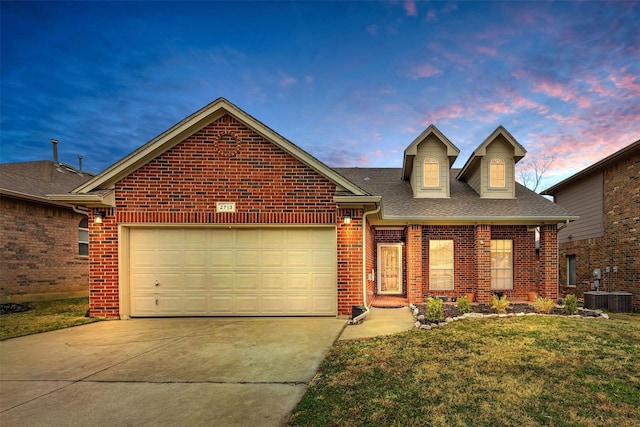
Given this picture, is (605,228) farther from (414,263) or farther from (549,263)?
(414,263)

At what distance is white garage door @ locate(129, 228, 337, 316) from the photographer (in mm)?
8477

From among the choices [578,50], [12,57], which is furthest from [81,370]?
[578,50]

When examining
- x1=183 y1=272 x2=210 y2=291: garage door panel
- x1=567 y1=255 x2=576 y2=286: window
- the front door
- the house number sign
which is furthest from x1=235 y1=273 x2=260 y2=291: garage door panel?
x1=567 y1=255 x2=576 y2=286: window

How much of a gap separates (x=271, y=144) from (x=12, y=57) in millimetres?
12862

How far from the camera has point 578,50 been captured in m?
12.0

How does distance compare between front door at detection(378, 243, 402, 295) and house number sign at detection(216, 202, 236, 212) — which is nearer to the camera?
house number sign at detection(216, 202, 236, 212)

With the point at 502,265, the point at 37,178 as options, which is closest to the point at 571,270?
the point at 502,265

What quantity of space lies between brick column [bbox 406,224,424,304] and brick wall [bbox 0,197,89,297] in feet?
47.1

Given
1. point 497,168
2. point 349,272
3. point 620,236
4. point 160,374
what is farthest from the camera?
point 497,168

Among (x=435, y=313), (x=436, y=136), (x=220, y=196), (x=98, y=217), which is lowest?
(x=435, y=313)

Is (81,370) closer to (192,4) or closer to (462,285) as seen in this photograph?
(192,4)

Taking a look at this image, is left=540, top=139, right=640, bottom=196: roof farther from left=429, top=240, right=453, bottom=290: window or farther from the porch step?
the porch step

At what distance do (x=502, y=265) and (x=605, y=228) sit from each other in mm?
4821

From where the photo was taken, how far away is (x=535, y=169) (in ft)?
87.7
